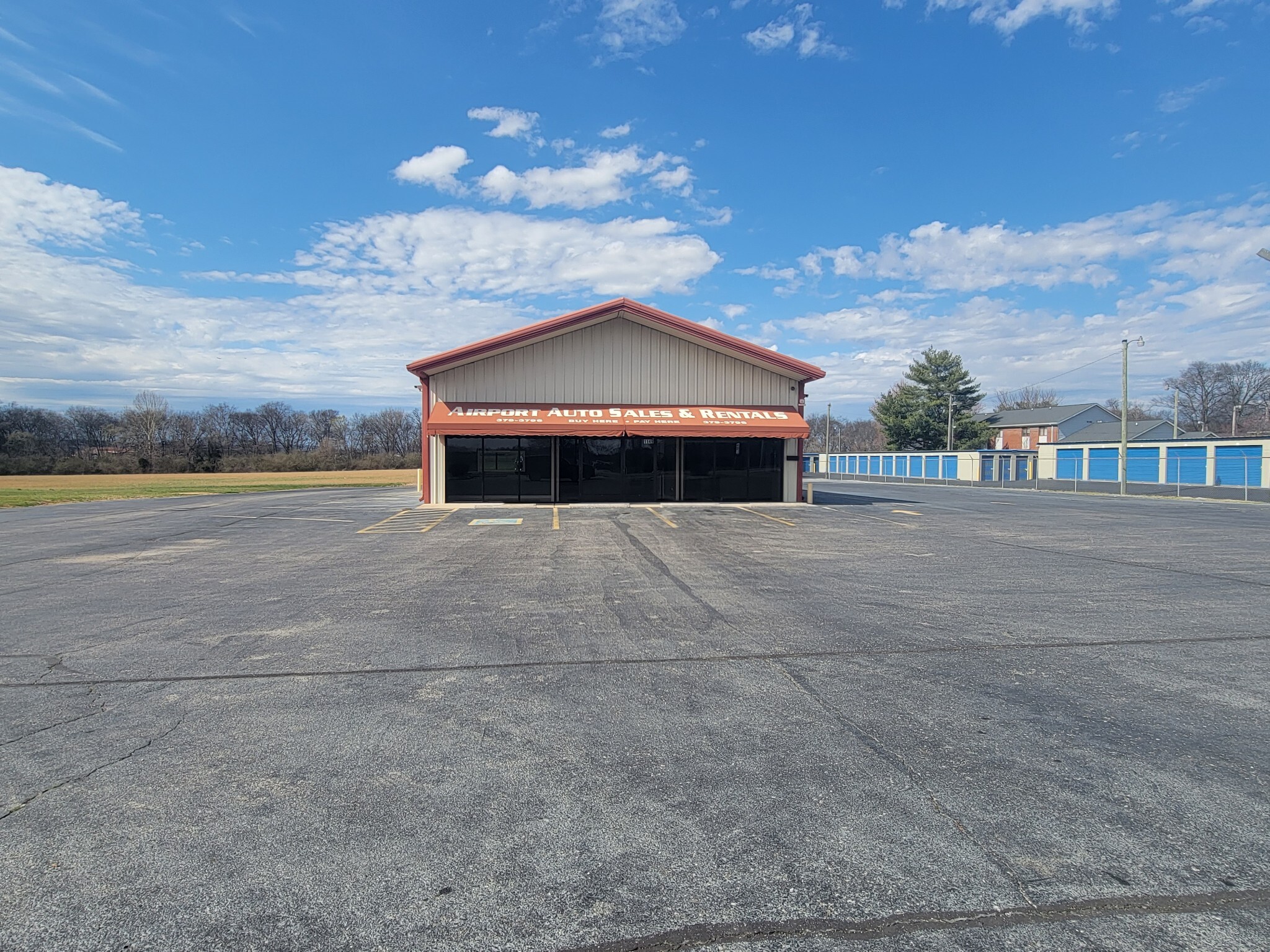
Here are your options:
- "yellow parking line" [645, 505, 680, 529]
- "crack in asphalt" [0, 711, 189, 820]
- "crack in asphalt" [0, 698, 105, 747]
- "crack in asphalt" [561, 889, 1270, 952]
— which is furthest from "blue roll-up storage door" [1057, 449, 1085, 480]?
"crack in asphalt" [0, 698, 105, 747]

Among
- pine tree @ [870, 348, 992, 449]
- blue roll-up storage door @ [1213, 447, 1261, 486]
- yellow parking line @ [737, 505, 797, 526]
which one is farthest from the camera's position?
pine tree @ [870, 348, 992, 449]

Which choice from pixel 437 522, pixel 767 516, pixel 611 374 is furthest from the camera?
pixel 611 374

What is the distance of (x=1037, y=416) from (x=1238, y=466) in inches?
1767

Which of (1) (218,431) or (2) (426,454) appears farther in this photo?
(1) (218,431)

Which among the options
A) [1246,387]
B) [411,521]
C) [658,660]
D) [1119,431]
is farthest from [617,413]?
[1246,387]

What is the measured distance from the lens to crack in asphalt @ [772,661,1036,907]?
110 inches

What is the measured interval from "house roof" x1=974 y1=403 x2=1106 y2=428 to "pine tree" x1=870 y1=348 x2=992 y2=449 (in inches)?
312

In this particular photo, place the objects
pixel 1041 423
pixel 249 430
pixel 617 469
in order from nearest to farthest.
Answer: pixel 617 469 → pixel 1041 423 → pixel 249 430

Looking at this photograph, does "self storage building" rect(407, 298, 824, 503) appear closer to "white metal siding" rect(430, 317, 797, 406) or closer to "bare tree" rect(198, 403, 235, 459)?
"white metal siding" rect(430, 317, 797, 406)

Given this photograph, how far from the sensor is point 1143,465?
136ft

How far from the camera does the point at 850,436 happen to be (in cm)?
13500

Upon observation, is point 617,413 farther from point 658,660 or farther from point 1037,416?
point 1037,416

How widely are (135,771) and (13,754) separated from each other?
2.89ft

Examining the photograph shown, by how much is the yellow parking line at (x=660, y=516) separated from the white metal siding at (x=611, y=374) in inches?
164
